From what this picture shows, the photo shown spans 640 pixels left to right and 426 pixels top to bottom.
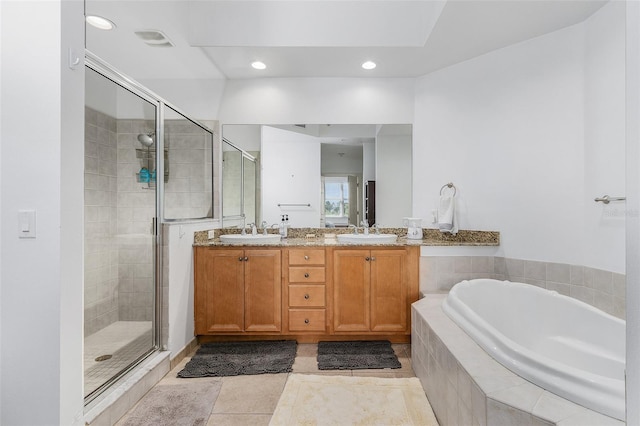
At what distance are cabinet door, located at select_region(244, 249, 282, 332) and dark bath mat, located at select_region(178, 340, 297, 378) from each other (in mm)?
144

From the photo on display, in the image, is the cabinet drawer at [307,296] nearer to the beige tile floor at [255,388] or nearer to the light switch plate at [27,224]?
the beige tile floor at [255,388]

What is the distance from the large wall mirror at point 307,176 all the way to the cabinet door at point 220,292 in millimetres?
591

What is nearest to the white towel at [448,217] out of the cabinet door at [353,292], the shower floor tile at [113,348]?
the cabinet door at [353,292]

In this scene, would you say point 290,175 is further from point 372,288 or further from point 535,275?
point 535,275

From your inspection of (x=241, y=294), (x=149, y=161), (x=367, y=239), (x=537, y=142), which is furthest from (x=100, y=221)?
(x=537, y=142)

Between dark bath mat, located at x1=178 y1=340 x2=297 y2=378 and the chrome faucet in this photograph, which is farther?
the chrome faucet

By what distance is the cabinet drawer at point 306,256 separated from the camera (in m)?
2.64

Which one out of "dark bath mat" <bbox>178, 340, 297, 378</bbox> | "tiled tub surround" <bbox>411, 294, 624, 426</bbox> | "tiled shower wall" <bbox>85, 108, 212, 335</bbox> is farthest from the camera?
"tiled shower wall" <bbox>85, 108, 212, 335</bbox>

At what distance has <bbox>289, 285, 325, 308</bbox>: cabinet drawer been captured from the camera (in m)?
2.64

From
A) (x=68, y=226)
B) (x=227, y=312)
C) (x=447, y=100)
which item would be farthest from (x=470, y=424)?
(x=447, y=100)

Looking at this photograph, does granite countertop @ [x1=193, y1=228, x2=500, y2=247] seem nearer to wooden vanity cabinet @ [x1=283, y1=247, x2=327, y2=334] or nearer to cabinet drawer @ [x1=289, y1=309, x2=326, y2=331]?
wooden vanity cabinet @ [x1=283, y1=247, x2=327, y2=334]

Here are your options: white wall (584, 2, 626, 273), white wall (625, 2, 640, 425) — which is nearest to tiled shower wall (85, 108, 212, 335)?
white wall (625, 2, 640, 425)

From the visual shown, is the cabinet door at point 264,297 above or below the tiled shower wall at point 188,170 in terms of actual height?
below

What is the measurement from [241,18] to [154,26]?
66cm
